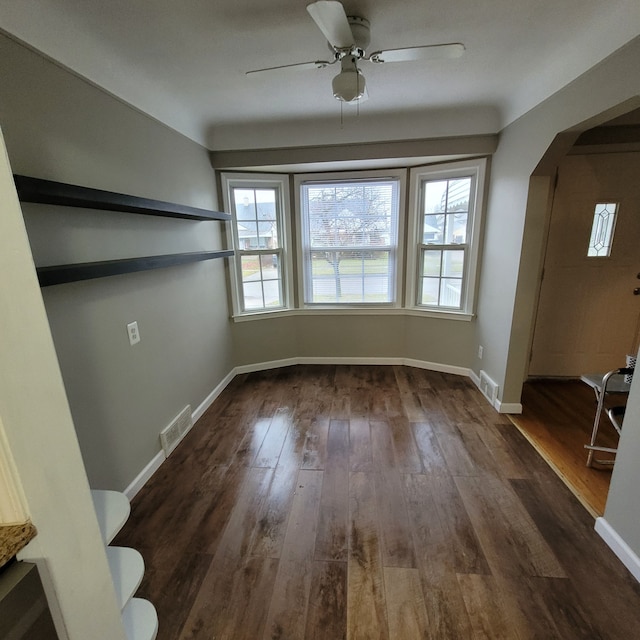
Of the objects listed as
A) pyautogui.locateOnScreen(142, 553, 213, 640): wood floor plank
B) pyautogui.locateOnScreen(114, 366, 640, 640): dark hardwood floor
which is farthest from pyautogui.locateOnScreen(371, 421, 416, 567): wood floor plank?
pyautogui.locateOnScreen(142, 553, 213, 640): wood floor plank

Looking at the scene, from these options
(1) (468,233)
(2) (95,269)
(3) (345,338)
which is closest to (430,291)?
(1) (468,233)

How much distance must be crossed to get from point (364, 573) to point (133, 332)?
176cm

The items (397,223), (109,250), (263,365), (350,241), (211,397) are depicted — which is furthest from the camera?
(263,365)

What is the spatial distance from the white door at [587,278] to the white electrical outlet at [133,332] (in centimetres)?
340

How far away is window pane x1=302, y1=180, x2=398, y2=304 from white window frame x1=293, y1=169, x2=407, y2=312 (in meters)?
0.04

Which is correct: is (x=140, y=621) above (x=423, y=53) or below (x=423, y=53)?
below

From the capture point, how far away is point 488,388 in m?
2.88

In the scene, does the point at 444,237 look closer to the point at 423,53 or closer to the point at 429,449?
the point at 423,53

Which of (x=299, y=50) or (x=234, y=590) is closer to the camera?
(x=234, y=590)

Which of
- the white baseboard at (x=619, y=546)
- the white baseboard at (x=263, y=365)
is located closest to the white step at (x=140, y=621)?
the white baseboard at (x=619, y=546)

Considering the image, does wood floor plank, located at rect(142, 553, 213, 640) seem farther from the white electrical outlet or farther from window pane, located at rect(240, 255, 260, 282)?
window pane, located at rect(240, 255, 260, 282)

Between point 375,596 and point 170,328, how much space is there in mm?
1963

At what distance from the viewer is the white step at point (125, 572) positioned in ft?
3.34

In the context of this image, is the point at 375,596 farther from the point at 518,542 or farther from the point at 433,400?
the point at 433,400
